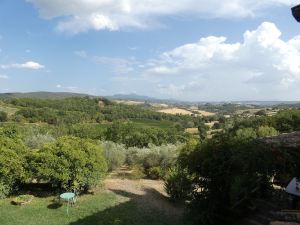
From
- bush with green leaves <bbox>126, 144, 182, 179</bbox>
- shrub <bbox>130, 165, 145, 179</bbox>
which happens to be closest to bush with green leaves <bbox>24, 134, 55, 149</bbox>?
shrub <bbox>130, 165, 145, 179</bbox>

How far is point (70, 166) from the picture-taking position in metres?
18.3

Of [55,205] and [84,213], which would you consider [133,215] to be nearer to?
[84,213]

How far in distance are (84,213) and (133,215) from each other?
2.13 metres

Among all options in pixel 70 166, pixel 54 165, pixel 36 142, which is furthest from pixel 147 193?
pixel 36 142

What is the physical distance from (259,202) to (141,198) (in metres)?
5.73

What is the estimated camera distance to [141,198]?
59.6 feet

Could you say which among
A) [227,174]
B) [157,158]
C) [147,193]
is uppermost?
[227,174]

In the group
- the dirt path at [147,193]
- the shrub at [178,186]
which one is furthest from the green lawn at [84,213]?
the shrub at [178,186]

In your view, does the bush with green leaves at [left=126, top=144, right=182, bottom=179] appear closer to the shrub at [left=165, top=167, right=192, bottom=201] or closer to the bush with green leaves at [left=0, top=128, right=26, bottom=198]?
the shrub at [left=165, top=167, right=192, bottom=201]

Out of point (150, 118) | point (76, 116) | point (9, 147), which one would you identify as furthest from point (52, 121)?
point (9, 147)

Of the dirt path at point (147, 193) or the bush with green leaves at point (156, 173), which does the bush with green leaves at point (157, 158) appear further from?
A: the dirt path at point (147, 193)

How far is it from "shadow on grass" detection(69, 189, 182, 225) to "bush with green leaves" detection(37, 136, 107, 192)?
7.53 feet

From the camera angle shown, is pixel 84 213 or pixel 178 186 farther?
pixel 178 186

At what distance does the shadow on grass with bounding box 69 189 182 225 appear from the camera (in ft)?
50.0
